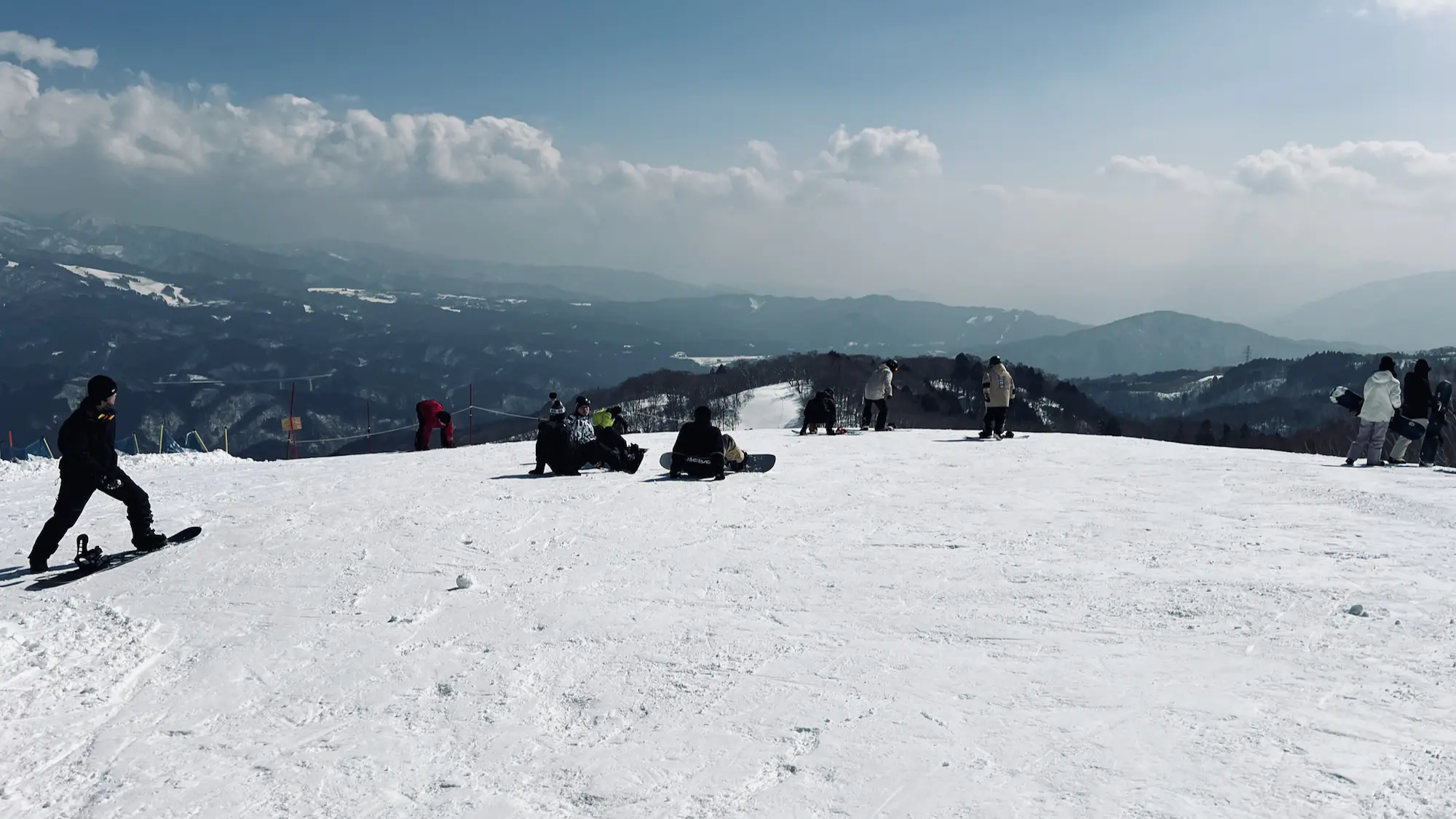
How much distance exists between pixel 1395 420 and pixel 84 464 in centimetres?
1942

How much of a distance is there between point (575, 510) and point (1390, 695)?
883 cm

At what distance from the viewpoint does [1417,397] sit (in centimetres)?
1456

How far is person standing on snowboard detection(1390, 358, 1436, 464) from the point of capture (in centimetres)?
1442

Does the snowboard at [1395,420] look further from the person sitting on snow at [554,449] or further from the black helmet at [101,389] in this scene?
the black helmet at [101,389]

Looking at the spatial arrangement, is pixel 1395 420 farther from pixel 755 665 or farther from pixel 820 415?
pixel 755 665

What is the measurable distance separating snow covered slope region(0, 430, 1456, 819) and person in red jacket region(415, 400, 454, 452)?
372 inches

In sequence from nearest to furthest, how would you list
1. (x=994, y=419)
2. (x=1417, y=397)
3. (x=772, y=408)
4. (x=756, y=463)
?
1. (x=1417, y=397)
2. (x=756, y=463)
3. (x=994, y=419)
4. (x=772, y=408)

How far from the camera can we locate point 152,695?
568cm

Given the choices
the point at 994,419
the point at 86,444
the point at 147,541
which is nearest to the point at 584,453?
the point at 147,541

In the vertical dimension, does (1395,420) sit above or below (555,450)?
above

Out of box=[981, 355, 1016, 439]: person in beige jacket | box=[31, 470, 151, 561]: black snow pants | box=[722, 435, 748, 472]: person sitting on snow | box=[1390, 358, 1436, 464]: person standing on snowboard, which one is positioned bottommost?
box=[31, 470, 151, 561]: black snow pants

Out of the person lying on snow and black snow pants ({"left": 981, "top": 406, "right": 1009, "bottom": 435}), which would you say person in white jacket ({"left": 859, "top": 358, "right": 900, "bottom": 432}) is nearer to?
the person lying on snow

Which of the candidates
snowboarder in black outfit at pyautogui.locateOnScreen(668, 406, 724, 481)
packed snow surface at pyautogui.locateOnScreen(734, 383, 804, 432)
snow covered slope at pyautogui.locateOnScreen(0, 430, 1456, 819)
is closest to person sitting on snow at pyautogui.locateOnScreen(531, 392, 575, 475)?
snowboarder in black outfit at pyautogui.locateOnScreen(668, 406, 724, 481)

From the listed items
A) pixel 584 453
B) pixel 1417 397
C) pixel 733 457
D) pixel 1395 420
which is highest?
pixel 1417 397
